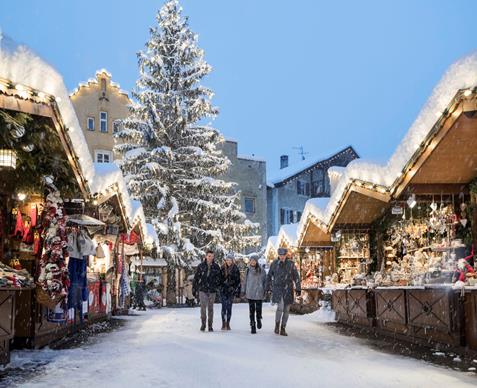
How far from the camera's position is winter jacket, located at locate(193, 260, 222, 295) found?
600 inches

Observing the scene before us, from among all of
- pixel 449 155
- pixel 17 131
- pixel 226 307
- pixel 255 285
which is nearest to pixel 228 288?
pixel 226 307

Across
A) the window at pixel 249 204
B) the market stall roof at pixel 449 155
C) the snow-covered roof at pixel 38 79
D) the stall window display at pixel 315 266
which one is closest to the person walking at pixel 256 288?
the market stall roof at pixel 449 155

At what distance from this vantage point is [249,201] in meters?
51.0

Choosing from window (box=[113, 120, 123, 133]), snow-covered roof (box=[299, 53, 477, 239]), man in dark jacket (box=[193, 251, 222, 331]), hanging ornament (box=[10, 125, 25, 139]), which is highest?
window (box=[113, 120, 123, 133])

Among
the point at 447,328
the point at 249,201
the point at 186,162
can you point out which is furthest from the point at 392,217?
the point at 249,201

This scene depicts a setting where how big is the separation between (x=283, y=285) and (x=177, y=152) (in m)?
25.1

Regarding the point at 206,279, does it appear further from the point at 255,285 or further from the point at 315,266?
the point at 315,266

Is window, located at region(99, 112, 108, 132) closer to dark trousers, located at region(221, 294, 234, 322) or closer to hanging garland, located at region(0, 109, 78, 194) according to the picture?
dark trousers, located at region(221, 294, 234, 322)

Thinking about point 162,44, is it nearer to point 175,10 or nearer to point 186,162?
point 175,10

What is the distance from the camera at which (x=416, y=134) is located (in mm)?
11852

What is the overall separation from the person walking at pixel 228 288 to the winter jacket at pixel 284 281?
1.65 meters

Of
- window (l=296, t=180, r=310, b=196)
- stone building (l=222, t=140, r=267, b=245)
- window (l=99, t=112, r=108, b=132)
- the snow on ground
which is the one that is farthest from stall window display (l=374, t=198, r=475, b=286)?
window (l=296, t=180, r=310, b=196)

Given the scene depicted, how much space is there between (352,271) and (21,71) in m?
16.6

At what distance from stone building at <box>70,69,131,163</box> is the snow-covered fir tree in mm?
4153
